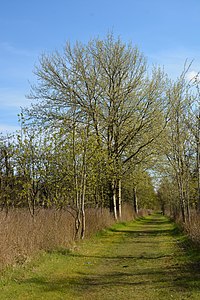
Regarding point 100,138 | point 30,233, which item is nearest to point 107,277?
point 30,233

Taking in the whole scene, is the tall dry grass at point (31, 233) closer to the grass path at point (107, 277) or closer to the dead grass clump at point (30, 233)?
the dead grass clump at point (30, 233)

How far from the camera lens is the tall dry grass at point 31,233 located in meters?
9.56

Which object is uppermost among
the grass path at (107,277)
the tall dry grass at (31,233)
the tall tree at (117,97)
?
the tall tree at (117,97)

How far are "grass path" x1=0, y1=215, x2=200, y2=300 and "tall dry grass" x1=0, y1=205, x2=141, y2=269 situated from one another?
433 mm

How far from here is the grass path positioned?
7375 mm

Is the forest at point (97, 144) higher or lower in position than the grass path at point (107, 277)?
higher

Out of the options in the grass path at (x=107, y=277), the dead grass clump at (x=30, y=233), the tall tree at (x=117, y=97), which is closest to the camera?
the grass path at (x=107, y=277)

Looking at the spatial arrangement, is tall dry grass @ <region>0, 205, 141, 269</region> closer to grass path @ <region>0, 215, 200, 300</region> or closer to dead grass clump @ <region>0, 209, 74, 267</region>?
dead grass clump @ <region>0, 209, 74, 267</region>

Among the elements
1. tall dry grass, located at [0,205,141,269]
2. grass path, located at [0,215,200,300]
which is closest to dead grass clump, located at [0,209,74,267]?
tall dry grass, located at [0,205,141,269]

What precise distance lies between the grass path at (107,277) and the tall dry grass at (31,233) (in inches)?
17.1

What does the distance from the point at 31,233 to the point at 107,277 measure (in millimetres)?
3267

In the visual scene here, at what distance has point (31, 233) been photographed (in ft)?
37.5

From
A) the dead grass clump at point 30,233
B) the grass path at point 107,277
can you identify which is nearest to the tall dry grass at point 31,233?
the dead grass clump at point 30,233

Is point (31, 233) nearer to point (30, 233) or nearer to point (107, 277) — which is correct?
point (30, 233)
